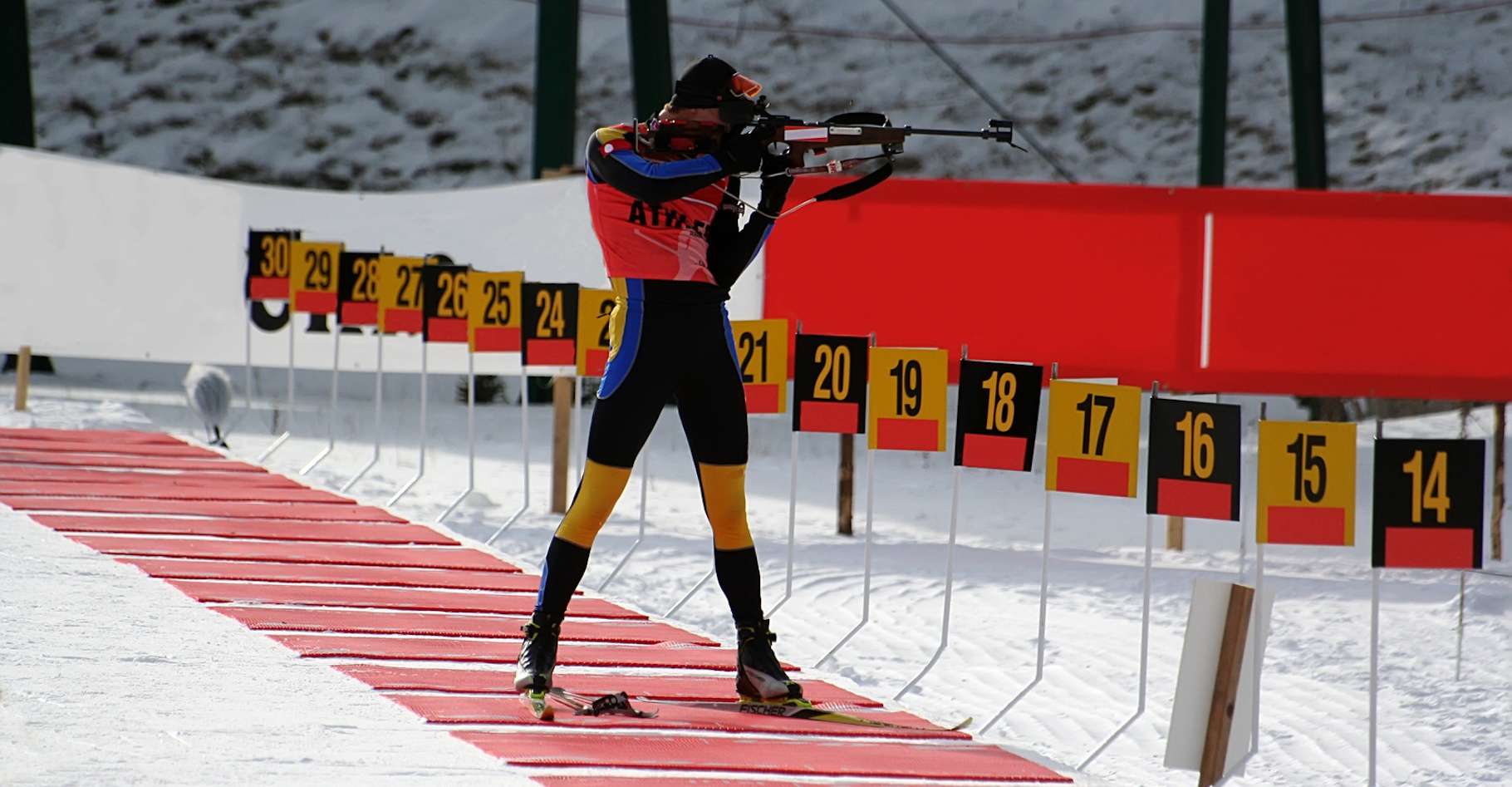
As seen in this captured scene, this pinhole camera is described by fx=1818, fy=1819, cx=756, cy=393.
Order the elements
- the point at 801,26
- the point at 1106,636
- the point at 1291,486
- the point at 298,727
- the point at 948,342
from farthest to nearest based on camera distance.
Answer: the point at 801,26
the point at 948,342
the point at 1106,636
the point at 1291,486
the point at 298,727

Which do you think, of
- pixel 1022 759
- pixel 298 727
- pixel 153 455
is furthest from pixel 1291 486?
pixel 153 455

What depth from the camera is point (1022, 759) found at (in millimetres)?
4387

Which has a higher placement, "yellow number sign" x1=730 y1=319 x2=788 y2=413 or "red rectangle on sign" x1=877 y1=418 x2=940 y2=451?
"yellow number sign" x1=730 y1=319 x2=788 y2=413

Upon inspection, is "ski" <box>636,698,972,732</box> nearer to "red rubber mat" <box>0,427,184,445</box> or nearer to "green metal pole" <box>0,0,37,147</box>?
"red rubber mat" <box>0,427,184,445</box>

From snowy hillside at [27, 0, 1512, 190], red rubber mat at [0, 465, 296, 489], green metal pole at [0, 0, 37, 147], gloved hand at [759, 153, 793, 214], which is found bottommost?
red rubber mat at [0, 465, 296, 489]

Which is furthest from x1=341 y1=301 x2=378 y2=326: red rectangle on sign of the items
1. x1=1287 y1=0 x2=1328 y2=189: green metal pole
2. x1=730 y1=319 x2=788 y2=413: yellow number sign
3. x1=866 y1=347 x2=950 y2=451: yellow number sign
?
x1=1287 y1=0 x2=1328 y2=189: green metal pole

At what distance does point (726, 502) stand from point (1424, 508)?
1.74m

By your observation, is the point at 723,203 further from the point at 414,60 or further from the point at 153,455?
the point at 414,60

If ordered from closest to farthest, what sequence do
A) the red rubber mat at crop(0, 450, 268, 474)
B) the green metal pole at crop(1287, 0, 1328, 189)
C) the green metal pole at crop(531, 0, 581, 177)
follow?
1. the red rubber mat at crop(0, 450, 268, 474)
2. the green metal pole at crop(531, 0, 581, 177)
3. the green metal pole at crop(1287, 0, 1328, 189)

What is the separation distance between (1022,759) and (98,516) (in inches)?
170

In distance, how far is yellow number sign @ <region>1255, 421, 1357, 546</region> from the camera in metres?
4.66

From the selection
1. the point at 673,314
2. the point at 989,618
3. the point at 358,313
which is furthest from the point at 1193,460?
the point at 358,313

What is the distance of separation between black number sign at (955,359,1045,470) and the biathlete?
129 centimetres

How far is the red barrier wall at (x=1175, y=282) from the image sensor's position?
29.3ft
